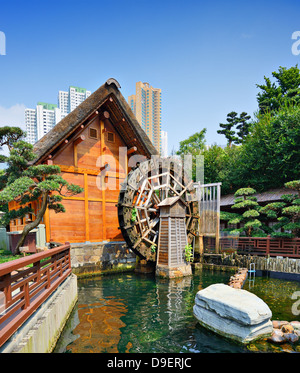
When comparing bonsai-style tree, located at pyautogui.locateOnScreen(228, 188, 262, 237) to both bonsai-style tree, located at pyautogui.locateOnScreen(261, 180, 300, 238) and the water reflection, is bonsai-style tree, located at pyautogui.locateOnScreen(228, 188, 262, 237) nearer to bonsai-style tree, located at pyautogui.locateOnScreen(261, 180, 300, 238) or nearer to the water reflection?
bonsai-style tree, located at pyautogui.locateOnScreen(261, 180, 300, 238)

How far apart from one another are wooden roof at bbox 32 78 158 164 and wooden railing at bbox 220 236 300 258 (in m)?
6.39

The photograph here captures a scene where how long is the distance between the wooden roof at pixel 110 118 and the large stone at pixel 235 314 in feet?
24.3

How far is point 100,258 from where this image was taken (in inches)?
446

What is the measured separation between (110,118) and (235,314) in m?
10.7

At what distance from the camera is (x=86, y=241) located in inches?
444

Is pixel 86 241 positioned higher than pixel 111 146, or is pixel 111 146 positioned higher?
pixel 111 146

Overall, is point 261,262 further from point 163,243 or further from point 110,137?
point 110,137

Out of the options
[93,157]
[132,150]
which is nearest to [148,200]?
[132,150]

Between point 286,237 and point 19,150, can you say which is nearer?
point 19,150

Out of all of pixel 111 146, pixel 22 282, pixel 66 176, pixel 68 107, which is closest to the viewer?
pixel 22 282

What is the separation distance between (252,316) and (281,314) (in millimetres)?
2572

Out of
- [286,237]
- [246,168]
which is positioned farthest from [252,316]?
[246,168]

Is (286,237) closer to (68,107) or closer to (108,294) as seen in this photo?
(108,294)
